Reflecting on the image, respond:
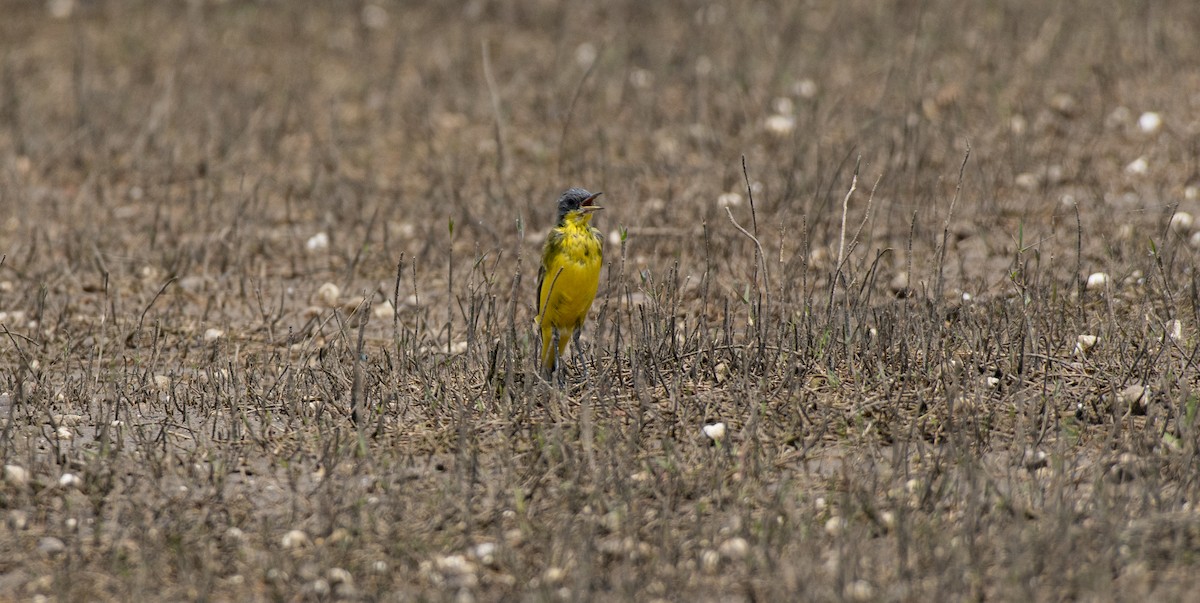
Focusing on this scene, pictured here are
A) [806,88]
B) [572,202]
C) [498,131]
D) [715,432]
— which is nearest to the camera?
[715,432]

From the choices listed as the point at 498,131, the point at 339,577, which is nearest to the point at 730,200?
the point at 498,131

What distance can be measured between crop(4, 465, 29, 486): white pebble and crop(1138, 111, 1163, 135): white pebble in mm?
7127

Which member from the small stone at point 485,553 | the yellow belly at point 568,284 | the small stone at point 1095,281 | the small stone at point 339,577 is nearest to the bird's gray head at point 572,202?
the yellow belly at point 568,284

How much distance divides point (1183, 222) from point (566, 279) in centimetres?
376

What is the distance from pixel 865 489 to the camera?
447 cm

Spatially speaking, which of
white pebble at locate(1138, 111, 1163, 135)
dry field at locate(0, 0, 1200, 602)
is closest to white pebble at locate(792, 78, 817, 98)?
dry field at locate(0, 0, 1200, 602)

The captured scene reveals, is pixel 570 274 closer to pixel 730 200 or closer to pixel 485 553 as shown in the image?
pixel 485 553

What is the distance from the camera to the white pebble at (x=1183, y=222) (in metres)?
7.15

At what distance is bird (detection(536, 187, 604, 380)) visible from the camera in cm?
560

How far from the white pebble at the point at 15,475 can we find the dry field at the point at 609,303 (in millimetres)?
100

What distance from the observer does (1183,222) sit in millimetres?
7301

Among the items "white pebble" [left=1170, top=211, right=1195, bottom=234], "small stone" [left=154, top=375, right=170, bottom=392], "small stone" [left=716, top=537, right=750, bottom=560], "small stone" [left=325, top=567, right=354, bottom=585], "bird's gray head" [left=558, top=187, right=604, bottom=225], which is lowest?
"small stone" [left=154, top=375, right=170, bottom=392]

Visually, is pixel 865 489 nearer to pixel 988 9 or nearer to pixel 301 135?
pixel 301 135

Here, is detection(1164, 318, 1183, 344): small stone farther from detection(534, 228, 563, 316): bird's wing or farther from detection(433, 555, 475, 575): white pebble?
detection(433, 555, 475, 575): white pebble
